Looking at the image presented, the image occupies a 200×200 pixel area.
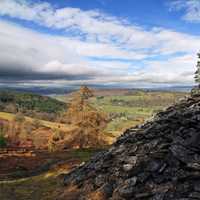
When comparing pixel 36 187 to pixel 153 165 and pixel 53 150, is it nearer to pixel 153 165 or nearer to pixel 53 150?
pixel 153 165

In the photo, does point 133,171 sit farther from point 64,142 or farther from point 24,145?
point 24,145

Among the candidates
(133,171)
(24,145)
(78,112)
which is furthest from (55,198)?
(24,145)

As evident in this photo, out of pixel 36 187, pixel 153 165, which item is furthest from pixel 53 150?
pixel 153 165

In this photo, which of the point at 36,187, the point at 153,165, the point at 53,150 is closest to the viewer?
the point at 153,165

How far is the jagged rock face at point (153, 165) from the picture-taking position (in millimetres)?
26703

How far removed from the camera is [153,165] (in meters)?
29.2

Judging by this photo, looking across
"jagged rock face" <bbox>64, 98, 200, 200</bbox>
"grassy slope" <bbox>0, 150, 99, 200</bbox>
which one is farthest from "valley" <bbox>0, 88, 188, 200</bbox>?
"jagged rock face" <bbox>64, 98, 200, 200</bbox>

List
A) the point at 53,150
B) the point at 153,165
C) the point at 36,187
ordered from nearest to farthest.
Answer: the point at 153,165 < the point at 36,187 < the point at 53,150

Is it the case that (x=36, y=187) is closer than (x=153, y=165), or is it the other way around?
(x=153, y=165)

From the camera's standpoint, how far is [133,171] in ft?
97.8

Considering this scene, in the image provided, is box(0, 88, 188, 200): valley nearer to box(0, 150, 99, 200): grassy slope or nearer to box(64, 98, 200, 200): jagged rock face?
box(0, 150, 99, 200): grassy slope

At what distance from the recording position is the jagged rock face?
1051 inches

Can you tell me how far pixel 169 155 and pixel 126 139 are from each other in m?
8.04

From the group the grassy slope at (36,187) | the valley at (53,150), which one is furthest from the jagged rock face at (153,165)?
the valley at (53,150)
